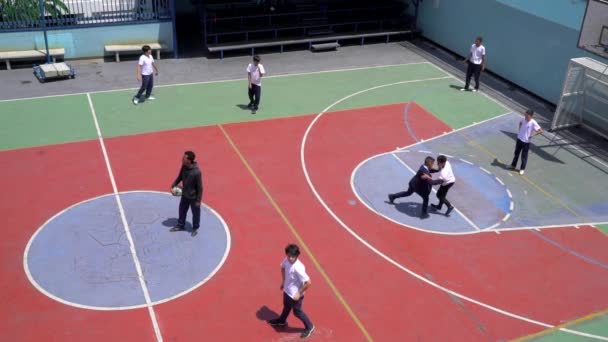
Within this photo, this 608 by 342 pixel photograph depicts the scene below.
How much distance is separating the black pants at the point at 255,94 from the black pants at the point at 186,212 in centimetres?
655

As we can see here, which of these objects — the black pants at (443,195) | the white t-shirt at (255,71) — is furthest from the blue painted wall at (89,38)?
the black pants at (443,195)

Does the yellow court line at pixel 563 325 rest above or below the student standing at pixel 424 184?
below

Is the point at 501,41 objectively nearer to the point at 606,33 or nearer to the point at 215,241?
the point at 606,33

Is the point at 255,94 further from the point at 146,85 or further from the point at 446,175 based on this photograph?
the point at 446,175

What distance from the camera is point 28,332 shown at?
996 cm

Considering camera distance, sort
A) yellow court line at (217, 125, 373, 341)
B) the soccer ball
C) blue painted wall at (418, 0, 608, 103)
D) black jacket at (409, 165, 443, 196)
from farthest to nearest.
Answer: blue painted wall at (418, 0, 608, 103)
black jacket at (409, 165, 443, 196)
the soccer ball
yellow court line at (217, 125, 373, 341)

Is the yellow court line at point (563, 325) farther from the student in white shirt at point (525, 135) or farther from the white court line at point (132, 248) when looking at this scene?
the white court line at point (132, 248)

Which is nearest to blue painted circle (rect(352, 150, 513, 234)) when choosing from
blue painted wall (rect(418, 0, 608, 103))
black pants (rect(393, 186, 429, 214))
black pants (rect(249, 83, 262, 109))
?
black pants (rect(393, 186, 429, 214))

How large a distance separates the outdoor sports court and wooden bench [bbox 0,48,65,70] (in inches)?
119

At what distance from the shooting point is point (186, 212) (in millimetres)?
12430

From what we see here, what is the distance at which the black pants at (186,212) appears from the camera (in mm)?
12117

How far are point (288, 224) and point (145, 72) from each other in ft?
26.6

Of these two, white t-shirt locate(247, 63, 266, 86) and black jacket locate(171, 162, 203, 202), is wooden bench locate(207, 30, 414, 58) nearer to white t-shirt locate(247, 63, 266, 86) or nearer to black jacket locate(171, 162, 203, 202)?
white t-shirt locate(247, 63, 266, 86)

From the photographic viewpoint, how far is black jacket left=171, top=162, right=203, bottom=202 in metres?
11.7
